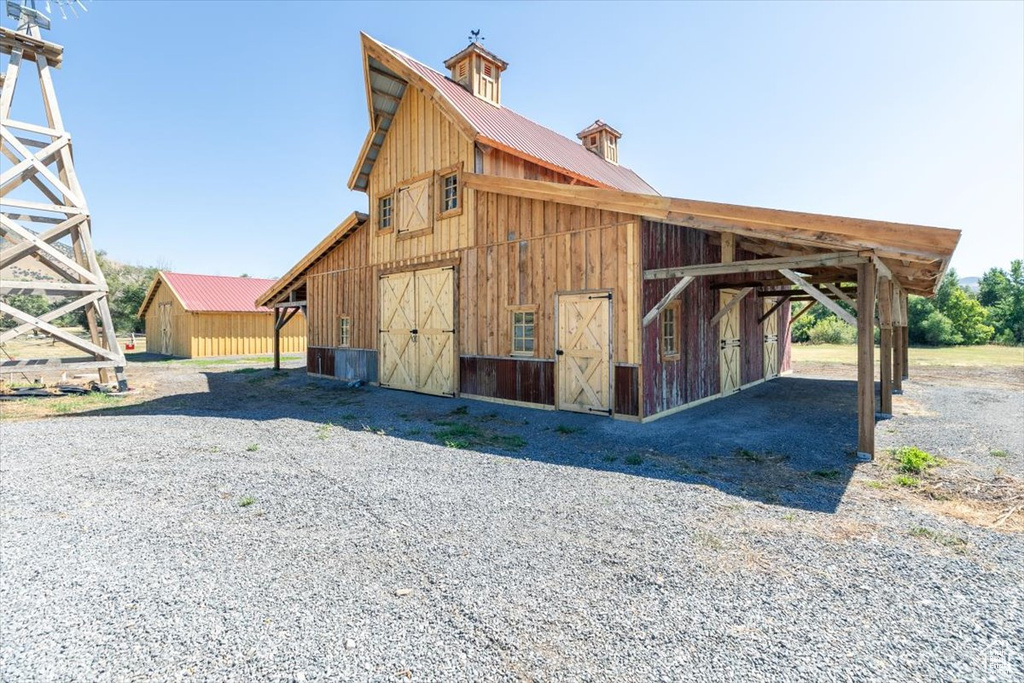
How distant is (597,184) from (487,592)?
12.4 meters

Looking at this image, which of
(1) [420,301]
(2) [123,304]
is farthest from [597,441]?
(2) [123,304]

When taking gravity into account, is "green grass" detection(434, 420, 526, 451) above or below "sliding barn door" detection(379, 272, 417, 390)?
below

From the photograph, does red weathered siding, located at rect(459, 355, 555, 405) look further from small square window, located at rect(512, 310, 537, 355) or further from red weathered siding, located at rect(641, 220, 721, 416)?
red weathered siding, located at rect(641, 220, 721, 416)

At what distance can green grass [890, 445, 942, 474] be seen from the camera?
5.96 m

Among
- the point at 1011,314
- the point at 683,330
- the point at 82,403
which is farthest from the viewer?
the point at 1011,314

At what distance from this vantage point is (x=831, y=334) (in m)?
37.1

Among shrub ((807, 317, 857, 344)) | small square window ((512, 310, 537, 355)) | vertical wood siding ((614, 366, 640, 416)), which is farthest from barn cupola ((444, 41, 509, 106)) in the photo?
shrub ((807, 317, 857, 344))

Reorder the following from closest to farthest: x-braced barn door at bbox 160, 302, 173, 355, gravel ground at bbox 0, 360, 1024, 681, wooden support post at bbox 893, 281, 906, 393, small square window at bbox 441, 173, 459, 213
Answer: gravel ground at bbox 0, 360, 1024, 681
wooden support post at bbox 893, 281, 906, 393
small square window at bbox 441, 173, 459, 213
x-braced barn door at bbox 160, 302, 173, 355

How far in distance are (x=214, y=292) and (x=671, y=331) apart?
26.6 metres

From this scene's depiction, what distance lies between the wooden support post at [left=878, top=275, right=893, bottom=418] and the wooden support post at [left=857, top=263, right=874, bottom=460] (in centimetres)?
243

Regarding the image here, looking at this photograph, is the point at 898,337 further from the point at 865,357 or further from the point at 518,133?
the point at 518,133

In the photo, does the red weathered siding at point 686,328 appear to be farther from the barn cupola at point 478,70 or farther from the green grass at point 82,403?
the green grass at point 82,403

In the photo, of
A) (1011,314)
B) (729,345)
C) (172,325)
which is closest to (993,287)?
(1011,314)

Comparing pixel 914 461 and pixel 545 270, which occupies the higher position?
pixel 545 270
